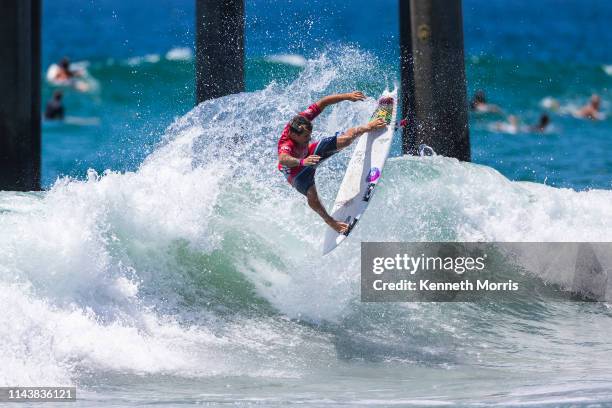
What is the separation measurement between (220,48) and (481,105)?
419 inches

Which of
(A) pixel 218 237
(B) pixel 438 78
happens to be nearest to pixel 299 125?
(A) pixel 218 237

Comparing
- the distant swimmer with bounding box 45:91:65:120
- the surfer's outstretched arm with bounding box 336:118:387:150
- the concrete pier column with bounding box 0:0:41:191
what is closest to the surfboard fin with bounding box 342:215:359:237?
the surfer's outstretched arm with bounding box 336:118:387:150

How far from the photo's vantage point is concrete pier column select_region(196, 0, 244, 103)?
1330 cm

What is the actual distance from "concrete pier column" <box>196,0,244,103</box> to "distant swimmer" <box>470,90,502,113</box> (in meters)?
9.84

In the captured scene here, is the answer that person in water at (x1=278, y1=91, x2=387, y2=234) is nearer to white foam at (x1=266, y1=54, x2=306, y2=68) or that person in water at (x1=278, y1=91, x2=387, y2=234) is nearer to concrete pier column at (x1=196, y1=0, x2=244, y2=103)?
concrete pier column at (x1=196, y1=0, x2=244, y2=103)

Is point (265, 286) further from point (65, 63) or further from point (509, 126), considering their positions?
point (65, 63)

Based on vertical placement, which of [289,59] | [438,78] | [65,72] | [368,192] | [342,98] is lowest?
[368,192]

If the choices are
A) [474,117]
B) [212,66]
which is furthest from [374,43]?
[212,66]

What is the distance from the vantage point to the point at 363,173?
372 inches

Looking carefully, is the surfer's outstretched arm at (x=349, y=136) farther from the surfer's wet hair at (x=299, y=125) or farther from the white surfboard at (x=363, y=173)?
the surfer's wet hair at (x=299, y=125)

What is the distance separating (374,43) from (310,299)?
22.3 meters

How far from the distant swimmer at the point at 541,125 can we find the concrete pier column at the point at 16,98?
14853 mm

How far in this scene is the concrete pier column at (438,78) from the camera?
12125 millimetres

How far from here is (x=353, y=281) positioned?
9.84 metres
